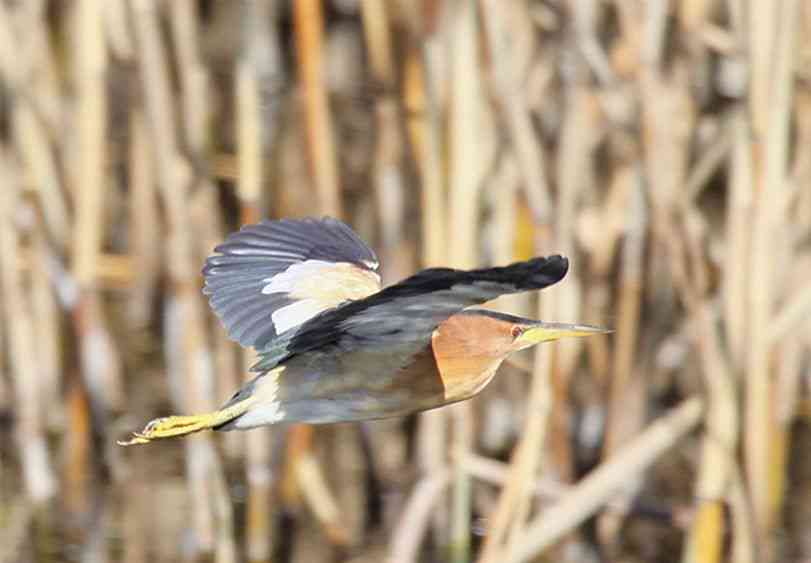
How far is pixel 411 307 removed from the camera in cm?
236

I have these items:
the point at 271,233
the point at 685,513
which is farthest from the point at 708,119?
the point at 271,233

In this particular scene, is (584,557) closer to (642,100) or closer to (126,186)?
(642,100)

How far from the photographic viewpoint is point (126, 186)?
5297 millimetres

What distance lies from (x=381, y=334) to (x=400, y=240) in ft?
6.05

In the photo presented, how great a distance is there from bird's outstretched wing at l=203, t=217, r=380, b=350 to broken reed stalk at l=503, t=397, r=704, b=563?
1.19 metres

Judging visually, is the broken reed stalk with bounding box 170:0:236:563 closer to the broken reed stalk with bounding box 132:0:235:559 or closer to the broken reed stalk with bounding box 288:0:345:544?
the broken reed stalk with bounding box 132:0:235:559

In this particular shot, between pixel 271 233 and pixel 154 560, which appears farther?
pixel 154 560

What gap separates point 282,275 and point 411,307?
57 centimetres

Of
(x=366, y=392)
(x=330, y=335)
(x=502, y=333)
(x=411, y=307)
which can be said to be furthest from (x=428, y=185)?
(x=411, y=307)

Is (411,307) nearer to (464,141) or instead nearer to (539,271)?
(539,271)

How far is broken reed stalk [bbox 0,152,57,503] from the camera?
425 cm

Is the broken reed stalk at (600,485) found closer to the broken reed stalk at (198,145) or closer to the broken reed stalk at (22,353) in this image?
the broken reed stalk at (198,145)

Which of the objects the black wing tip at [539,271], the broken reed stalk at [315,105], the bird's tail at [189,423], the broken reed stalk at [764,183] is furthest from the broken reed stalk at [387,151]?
the black wing tip at [539,271]

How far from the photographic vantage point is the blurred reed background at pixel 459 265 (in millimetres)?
3895
